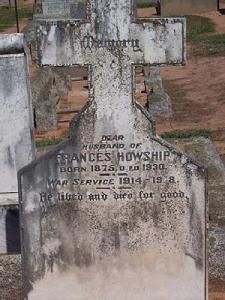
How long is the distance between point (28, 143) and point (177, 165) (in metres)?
2.53

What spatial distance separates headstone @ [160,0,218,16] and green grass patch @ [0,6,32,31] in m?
5.55

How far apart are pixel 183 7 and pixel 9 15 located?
7.09 m

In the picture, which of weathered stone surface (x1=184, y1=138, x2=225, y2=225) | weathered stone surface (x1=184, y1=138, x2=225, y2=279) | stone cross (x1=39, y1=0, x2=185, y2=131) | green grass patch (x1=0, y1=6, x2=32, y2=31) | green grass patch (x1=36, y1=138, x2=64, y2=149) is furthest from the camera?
green grass patch (x1=0, y1=6, x2=32, y2=31)

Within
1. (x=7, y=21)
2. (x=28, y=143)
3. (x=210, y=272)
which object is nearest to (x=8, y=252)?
(x=28, y=143)

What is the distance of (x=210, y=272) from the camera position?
7406 mm

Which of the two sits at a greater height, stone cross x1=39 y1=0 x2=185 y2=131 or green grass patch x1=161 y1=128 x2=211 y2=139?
stone cross x1=39 y1=0 x2=185 y2=131

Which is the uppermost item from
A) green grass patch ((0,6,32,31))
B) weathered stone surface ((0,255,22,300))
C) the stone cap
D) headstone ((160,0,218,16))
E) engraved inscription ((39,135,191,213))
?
the stone cap

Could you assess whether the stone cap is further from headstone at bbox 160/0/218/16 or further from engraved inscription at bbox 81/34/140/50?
headstone at bbox 160/0/218/16

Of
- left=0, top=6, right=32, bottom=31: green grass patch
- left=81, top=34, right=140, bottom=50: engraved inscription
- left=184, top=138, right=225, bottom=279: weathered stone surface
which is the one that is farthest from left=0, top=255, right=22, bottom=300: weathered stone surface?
left=0, top=6, right=32, bottom=31: green grass patch

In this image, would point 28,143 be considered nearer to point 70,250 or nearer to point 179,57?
point 70,250

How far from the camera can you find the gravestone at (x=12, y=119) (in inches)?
316

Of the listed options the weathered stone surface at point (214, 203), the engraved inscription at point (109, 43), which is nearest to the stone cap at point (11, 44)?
the engraved inscription at point (109, 43)

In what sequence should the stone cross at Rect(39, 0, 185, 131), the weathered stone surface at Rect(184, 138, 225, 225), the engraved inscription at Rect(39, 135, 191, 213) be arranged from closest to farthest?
1. the stone cross at Rect(39, 0, 185, 131)
2. the engraved inscription at Rect(39, 135, 191, 213)
3. the weathered stone surface at Rect(184, 138, 225, 225)

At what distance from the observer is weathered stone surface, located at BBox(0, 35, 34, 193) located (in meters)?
8.02
